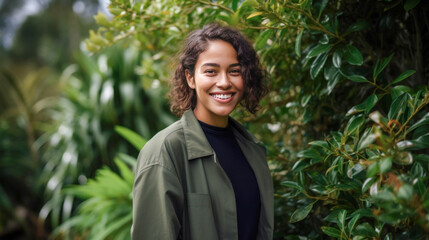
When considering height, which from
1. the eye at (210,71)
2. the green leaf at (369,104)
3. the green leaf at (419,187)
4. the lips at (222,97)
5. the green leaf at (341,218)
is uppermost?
the eye at (210,71)

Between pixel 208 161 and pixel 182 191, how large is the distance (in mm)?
146

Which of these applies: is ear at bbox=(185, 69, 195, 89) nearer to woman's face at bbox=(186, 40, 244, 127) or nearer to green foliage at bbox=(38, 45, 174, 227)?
woman's face at bbox=(186, 40, 244, 127)

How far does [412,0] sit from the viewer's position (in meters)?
1.21

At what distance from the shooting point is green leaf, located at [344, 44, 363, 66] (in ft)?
4.19

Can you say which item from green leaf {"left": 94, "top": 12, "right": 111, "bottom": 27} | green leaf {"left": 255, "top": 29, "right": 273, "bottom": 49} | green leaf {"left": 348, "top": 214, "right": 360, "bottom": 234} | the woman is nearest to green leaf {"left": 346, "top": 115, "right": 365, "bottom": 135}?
green leaf {"left": 348, "top": 214, "right": 360, "bottom": 234}

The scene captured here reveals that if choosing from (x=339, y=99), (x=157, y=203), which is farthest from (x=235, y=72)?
(x=339, y=99)

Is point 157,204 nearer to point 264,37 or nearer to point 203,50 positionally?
point 203,50

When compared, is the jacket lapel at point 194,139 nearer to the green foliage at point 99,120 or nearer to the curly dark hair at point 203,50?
the curly dark hair at point 203,50

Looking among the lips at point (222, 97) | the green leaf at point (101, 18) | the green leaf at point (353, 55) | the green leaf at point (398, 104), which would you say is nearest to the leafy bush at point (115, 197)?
the green leaf at point (101, 18)

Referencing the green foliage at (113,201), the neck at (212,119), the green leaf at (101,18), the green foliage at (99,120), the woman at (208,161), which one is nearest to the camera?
the woman at (208,161)

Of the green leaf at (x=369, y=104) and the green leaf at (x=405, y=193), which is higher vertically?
the green leaf at (x=369, y=104)

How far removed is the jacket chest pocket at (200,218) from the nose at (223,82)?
371mm

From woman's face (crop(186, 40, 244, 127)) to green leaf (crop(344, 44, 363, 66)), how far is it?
0.39 metres

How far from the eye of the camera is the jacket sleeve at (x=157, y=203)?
1080mm
